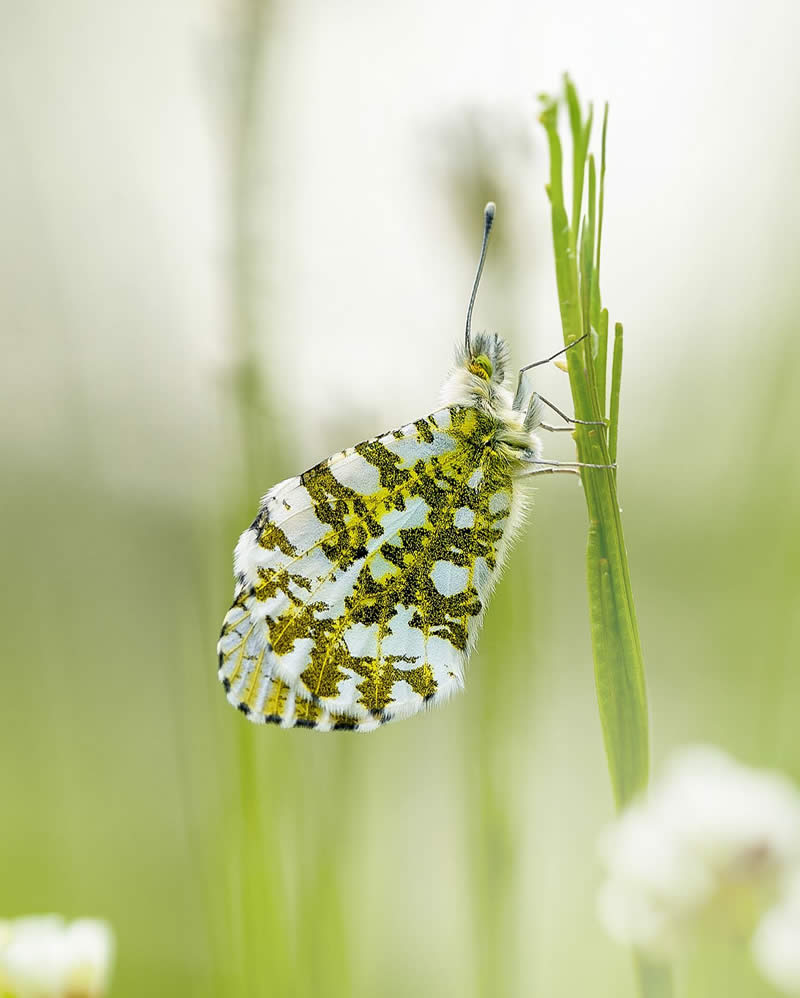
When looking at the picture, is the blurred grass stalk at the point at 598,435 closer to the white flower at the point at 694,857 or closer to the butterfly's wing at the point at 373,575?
the white flower at the point at 694,857

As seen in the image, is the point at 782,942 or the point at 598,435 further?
the point at 598,435

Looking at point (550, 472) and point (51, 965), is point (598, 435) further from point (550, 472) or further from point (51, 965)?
point (550, 472)

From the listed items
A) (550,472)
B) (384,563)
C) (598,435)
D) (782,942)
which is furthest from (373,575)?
(782,942)

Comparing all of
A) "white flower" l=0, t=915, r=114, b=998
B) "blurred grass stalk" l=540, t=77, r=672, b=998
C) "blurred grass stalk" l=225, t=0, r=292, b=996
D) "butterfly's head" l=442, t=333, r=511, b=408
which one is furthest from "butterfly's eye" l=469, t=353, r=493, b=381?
"white flower" l=0, t=915, r=114, b=998

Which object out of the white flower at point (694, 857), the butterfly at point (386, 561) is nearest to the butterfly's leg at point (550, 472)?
the butterfly at point (386, 561)

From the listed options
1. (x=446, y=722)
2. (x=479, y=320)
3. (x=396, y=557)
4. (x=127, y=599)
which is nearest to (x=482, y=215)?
(x=479, y=320)

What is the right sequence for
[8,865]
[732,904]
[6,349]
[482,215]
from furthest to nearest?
[6,349]
[8,865]
[482,215]
[732,904]

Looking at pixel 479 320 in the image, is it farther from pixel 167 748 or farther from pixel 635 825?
pixel 167 748

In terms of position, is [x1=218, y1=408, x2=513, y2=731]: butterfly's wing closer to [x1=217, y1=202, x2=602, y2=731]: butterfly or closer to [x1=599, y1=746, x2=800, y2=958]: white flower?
[x1=217, y1=202, x2=602, y2=731]: butterfly
